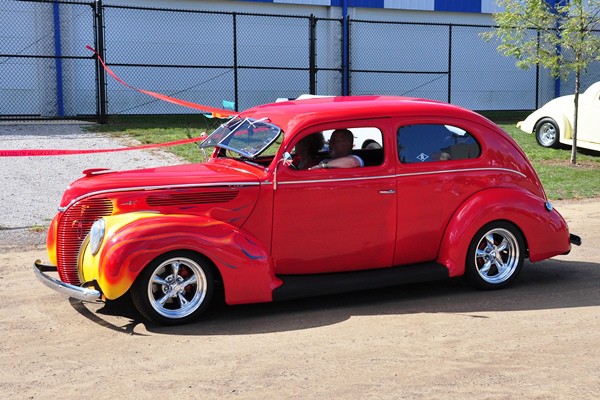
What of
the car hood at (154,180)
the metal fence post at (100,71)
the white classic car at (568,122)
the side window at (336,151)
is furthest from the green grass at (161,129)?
the car hood at (154,180)

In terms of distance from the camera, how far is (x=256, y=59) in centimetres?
2419

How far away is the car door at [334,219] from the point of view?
6.52 metres

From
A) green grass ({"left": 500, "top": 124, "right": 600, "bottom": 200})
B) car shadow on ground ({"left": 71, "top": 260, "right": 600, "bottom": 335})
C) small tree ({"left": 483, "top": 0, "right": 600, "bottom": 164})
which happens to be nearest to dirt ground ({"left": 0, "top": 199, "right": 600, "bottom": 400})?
car shadow on ground ({"left": 71, "top": 260, "right": 600, "bottom": 335})

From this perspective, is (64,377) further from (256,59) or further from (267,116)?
(256,59)

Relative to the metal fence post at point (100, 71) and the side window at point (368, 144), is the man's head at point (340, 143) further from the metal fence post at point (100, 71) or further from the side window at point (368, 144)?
the metal fence post at point (100, 71)

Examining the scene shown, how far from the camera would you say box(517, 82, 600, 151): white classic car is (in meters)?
17.0

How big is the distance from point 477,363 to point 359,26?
837 inches

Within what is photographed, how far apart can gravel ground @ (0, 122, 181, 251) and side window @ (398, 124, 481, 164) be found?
465cm

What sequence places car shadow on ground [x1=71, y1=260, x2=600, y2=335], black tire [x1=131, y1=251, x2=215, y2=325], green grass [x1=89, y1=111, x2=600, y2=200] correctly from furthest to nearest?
1. green grass [x1=89, y1=111, x2=600, y2=200]
2. car shadow on ground [x1=71, y1=260, x2=600, y2=335]
3. black tire [x1=131, y1=251, x2=215, y2=325]

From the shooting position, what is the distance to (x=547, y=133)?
706 inches

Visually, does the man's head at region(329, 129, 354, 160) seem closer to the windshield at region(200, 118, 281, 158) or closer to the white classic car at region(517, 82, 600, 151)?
the windshield at region(200, 118, 281, 158)

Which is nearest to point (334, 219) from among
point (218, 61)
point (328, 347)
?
point (328, 347)

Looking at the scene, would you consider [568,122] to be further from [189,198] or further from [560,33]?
[189,198]

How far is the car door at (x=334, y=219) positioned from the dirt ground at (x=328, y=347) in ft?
1.28
